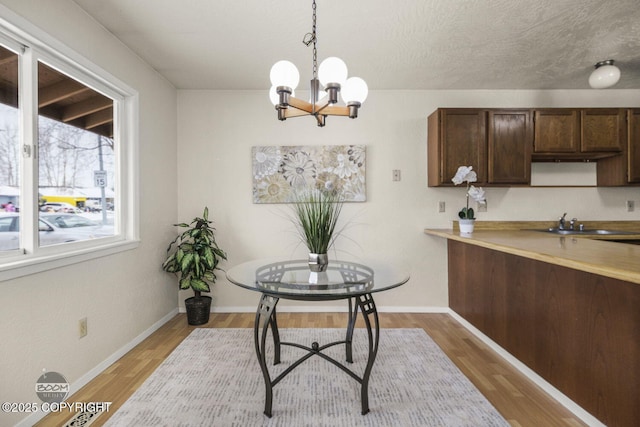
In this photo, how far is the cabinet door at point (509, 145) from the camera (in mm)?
2867

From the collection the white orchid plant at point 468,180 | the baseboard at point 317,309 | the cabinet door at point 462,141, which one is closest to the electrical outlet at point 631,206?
the cabinet door at point 462,141

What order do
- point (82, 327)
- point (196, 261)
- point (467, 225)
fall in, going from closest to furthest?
point (82, 327)
point (467, 225)
point (196, 261)

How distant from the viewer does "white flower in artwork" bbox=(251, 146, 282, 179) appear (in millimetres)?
3203

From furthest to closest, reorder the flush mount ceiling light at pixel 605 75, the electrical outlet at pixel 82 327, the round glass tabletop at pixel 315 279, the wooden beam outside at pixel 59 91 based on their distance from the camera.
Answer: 1. the flush mount ceiling light at pixel 605 75
2. the electrical outlet at pixel 82 327
3. the wooden beam outside at pixel 59 91
4. the round glass tabletop at pixel 315 279

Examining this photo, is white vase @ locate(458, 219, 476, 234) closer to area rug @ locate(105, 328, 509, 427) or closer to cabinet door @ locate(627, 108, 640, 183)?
area rug @ locate(105, 328, 509, 427)

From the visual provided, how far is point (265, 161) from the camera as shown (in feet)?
10.5

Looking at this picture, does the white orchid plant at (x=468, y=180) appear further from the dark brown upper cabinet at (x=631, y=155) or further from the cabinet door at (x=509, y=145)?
the dark brown upper cabinet at (x=631, y=155)

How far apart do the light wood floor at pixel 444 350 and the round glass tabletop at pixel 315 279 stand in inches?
37.5

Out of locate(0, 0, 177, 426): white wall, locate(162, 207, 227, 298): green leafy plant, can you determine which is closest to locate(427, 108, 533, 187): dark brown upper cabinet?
locate(162, 207, 227, 298): green leafy plant

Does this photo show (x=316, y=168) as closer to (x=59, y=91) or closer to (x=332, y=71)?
(x=332, y=71)

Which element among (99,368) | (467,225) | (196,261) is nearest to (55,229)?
(99,368)

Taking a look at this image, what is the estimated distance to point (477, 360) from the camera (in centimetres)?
223

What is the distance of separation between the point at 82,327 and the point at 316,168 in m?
2.29

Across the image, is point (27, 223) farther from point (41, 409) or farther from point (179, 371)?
point (179, 371)
